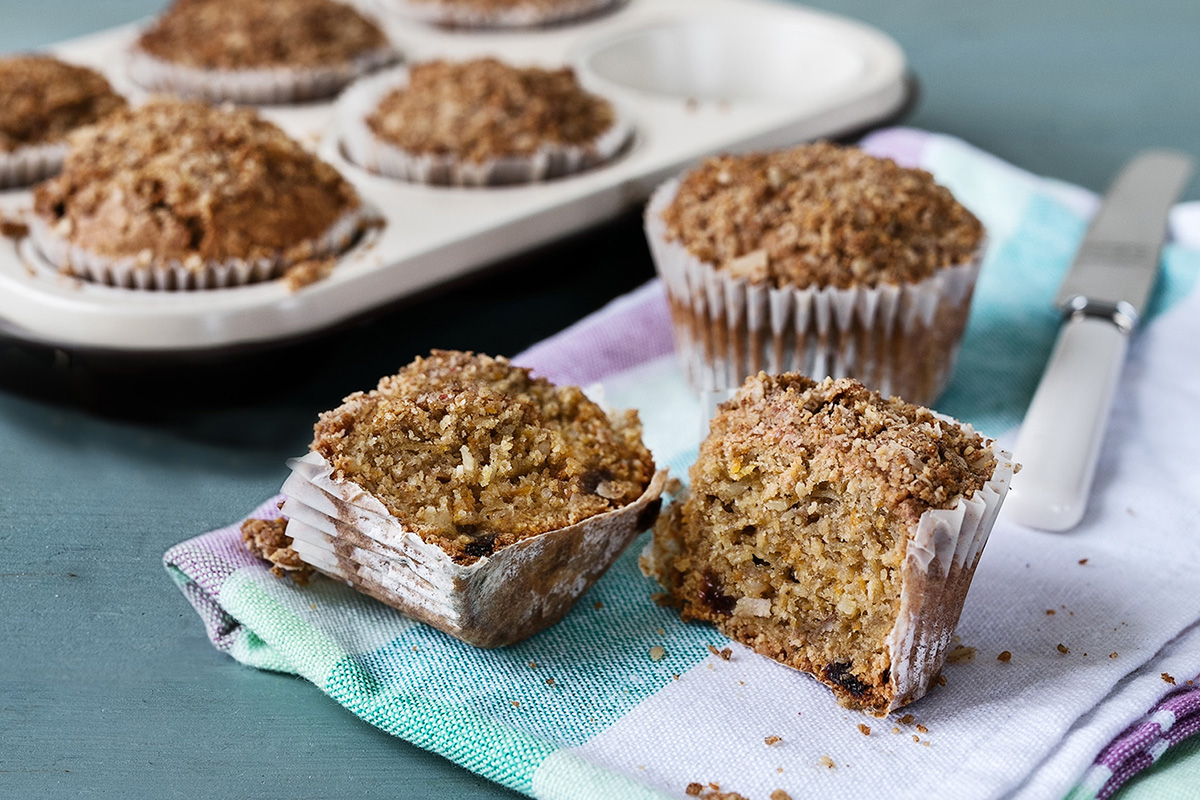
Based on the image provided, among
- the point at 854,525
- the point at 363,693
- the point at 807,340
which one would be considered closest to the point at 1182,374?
the point at 807,340

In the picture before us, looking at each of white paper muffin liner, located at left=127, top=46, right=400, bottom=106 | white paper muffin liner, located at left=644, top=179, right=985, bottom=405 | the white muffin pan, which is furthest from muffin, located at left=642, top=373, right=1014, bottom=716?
white paper muffin liner, located at left=127, top=46, right=400, bottom=106

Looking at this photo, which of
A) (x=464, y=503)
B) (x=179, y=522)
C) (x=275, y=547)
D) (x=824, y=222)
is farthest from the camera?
(x=824, y=222)

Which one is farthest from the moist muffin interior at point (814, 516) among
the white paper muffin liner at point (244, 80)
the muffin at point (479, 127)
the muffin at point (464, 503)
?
the white paper muffin liner at point (244, 80)

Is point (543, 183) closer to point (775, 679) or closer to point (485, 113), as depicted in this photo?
point (485, 113)

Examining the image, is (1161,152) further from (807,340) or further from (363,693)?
(363,693)

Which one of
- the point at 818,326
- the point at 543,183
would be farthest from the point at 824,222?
the point at 543,183

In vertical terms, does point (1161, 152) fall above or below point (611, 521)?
below

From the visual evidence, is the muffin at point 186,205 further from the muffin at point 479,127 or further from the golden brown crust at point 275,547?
the golden brown crust at point 275,547
